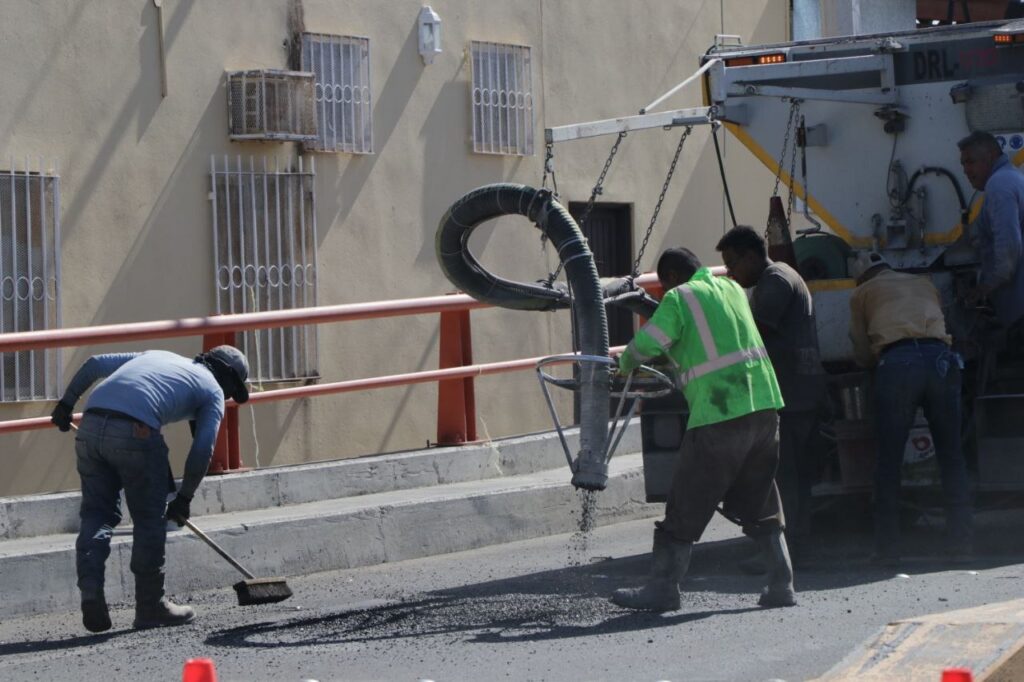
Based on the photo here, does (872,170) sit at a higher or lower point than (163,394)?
higher

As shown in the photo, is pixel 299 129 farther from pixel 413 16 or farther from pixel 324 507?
pixel 324 507

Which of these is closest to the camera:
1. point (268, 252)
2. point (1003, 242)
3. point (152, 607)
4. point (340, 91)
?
point (152, 607)

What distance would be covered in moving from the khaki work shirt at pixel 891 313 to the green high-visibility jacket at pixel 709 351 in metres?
1.45

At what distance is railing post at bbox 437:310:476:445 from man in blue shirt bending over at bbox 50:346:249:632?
10.3 ft

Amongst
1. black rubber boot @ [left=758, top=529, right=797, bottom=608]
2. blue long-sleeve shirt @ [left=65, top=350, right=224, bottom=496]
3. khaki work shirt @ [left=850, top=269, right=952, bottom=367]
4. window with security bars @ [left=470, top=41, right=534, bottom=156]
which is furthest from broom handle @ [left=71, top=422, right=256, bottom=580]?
window with security bars @ [left=470, top=41, right=534, bottom=156]

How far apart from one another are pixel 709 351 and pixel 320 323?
3694 millimetres

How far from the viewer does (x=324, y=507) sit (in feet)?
32.6

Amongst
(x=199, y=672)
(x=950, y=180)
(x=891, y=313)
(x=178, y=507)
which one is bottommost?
(x=199, y=672)

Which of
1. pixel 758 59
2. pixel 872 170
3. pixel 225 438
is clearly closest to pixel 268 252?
pixel 225 438

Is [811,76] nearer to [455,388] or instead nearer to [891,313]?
[891,313]

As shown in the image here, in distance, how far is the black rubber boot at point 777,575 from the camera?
25.1 ft

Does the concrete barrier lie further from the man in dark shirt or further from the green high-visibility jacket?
the green high-visibility jacket

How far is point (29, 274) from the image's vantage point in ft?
37.2

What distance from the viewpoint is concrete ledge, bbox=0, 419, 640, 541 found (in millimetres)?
9148
